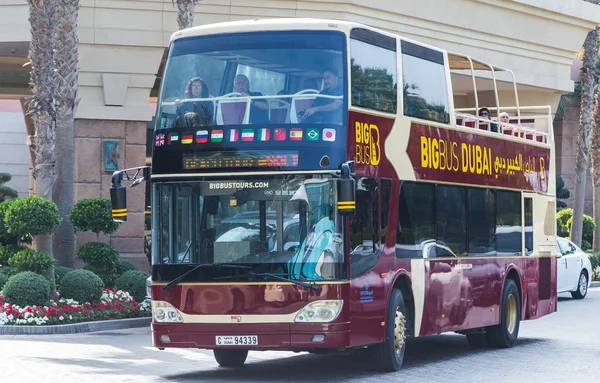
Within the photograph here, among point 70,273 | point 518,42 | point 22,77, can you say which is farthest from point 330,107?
point 22,77

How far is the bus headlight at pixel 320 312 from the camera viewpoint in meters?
12.9

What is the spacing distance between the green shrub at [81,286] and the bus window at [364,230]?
8637 mm

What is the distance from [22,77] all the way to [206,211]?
25262 mm

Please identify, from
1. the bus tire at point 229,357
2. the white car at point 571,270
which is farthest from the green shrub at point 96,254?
the white car at point 571,270

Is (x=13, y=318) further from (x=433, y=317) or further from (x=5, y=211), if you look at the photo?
(x=433, y=317)

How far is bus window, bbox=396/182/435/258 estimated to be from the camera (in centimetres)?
1484

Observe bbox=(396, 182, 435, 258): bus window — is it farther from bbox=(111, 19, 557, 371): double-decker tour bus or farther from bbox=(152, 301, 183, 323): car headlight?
bbox=(152, 301, 183, 323): car headlight

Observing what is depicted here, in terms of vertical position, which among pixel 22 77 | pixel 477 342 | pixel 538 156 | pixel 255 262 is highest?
pixel 22 77

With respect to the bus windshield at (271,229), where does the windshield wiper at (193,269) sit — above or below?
below

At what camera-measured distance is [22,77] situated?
36969 millimetres

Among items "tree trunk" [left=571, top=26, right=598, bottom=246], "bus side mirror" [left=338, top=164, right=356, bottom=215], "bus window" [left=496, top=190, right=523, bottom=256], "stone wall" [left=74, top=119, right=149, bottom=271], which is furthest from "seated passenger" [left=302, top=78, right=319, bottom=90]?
"tree trunk" [left=571, top=26, right=598, bottom=246]

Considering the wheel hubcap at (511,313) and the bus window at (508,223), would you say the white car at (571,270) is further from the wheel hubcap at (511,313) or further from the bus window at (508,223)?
the wheel hubcap at (511,313)

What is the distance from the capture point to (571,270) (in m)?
28.8

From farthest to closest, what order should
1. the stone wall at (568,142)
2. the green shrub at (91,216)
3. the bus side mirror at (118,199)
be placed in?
the stone wall at (568,142), the green shrub at (91,216), the bus side mirror at (118,199)
